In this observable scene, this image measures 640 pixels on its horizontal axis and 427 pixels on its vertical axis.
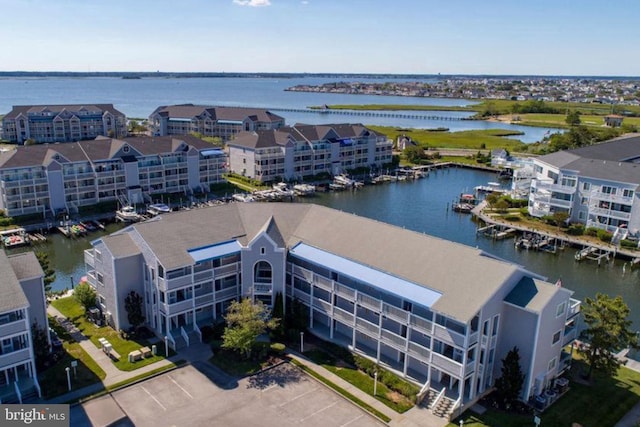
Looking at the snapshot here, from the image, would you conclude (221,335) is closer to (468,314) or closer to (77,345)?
(77,345)

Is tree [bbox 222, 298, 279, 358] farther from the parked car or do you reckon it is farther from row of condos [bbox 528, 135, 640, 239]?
row of condos [bbox 528, 135, 640, 239]

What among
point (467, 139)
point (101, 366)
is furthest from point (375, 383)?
point (467, 139)

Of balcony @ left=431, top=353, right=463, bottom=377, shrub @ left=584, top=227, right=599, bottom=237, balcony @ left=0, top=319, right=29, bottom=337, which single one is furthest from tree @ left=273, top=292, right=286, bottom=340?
shrub @ left=584, top=227, right=599, bottom=237

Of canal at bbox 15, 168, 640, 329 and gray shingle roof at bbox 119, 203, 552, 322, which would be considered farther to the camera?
canal at bbox 15, 168, 640, 329

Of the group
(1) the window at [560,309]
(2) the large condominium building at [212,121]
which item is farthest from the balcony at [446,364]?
(2) the large condominium building at [212,121]

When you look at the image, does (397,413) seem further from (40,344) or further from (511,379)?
(40,344)

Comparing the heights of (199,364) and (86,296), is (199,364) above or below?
below
